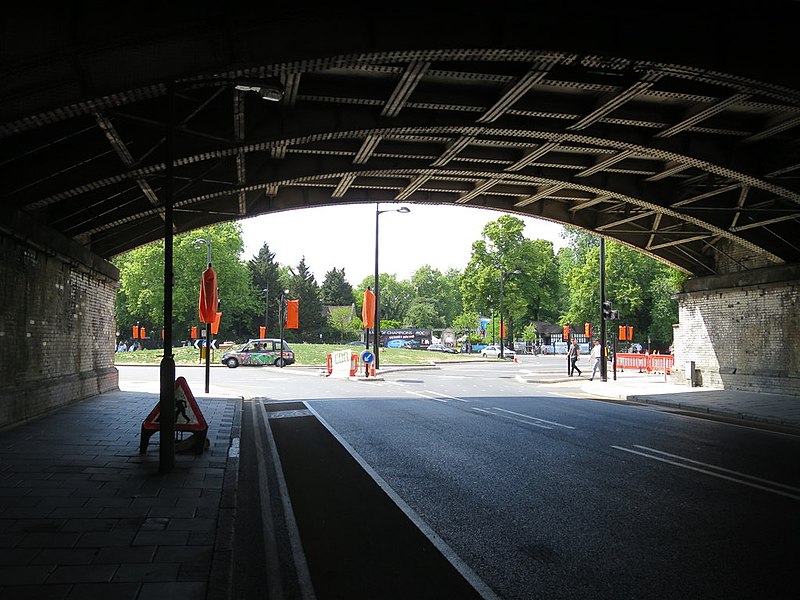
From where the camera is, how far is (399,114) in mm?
13242

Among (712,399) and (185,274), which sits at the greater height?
(185,274)

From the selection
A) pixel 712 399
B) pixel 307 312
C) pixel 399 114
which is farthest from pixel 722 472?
pixel 307 312

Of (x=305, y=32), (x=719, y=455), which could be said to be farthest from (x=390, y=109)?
(x=719, y=455)

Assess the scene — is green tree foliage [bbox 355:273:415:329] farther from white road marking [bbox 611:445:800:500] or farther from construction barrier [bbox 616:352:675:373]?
white road marking [bbox 611:445:800:500]

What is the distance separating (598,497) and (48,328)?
37.3 ft

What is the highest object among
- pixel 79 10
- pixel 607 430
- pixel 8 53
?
pixel 79 10

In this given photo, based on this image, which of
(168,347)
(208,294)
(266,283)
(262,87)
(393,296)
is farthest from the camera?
(393,296)

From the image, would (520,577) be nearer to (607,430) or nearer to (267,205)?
(607,430)

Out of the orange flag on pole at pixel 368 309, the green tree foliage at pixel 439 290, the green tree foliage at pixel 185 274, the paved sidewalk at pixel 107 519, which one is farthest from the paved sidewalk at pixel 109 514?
the green tree foliage at pixel 439 290

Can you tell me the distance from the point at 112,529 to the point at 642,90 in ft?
34.4

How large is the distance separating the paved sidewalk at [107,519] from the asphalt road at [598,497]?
201 centimetres

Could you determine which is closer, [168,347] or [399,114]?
[168,347]

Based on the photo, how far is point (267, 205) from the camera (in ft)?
64.4

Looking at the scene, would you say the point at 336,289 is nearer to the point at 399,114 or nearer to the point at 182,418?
the point at 399,114
